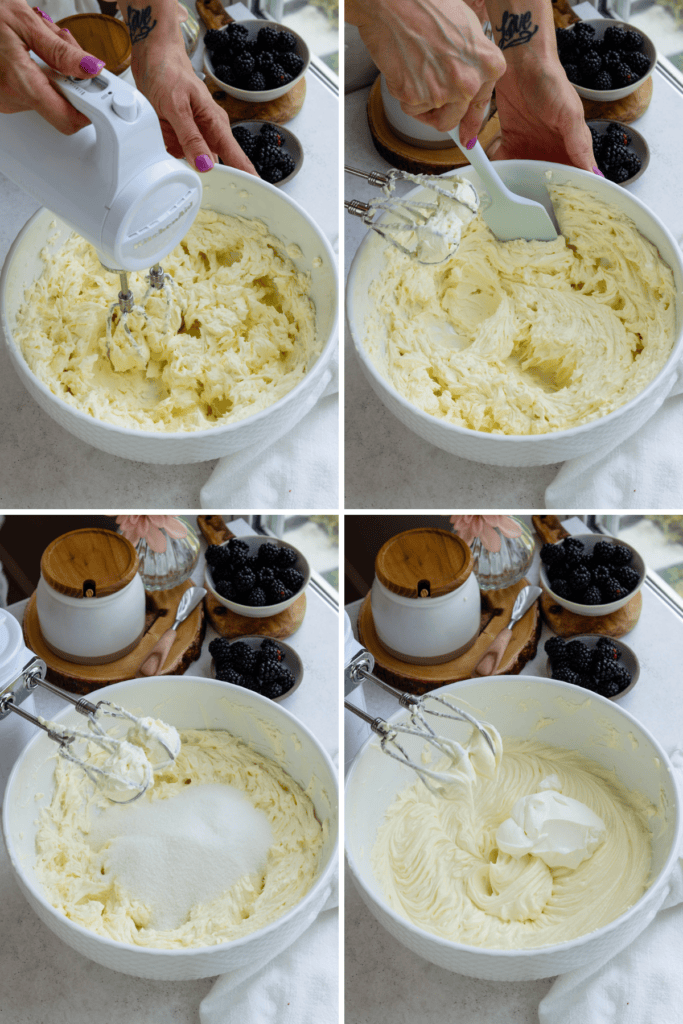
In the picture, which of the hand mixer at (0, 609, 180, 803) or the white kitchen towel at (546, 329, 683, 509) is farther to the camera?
the white kitchen towel at (546, 329, 683, 509)

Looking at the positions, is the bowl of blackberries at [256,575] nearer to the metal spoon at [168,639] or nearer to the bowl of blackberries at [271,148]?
the metal spoon at [168,639]

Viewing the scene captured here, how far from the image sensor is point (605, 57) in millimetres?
1394

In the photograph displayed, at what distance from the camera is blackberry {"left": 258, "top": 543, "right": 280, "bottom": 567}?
136cm

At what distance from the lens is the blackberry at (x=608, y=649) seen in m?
1.30

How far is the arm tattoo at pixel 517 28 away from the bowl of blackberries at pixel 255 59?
0.30 m

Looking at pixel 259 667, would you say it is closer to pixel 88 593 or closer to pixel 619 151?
pixel 88 593

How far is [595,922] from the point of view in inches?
42.9

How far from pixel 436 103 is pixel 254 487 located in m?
0.49

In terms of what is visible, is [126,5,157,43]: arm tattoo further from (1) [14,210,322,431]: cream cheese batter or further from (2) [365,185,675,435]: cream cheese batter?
(2) [365,185,675,435]: cream cheese batter

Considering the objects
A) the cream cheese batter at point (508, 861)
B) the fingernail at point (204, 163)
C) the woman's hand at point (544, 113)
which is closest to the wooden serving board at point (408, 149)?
the woman's hand at point (544, 113)

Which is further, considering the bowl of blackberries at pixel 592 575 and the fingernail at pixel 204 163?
the bowl of blackberries at pixel 592 575

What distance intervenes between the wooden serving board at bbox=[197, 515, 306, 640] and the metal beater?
168 millimetres

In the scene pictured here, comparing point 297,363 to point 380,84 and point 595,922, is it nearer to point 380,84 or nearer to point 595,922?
point 380,84

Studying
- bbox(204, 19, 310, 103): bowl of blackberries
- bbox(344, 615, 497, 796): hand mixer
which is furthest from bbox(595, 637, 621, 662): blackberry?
bbox(204, 19, 310, 103): bowl of blackberries
